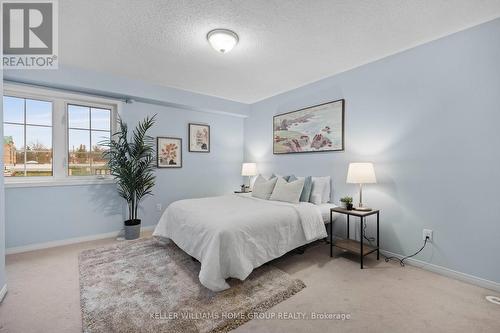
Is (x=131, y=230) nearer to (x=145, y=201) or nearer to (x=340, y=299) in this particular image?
(x=145, y=201)

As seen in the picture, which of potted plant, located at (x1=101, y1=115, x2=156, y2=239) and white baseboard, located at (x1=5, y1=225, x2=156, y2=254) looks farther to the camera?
potted plant, located at (x1=101, y1=115, x2=156, y2=239)

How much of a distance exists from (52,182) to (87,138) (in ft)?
2.58

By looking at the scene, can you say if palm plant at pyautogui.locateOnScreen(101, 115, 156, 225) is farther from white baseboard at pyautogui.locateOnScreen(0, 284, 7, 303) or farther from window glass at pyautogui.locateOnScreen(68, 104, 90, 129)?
white baseboard at pyautogui.locateOnScreen(0, 284, 7, 303)

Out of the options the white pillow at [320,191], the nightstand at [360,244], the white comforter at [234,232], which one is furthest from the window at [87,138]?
the nightstand at [360,244]

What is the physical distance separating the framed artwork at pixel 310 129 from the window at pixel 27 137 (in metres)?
3.60

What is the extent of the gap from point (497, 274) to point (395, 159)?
135 cm

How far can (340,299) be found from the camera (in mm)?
1889

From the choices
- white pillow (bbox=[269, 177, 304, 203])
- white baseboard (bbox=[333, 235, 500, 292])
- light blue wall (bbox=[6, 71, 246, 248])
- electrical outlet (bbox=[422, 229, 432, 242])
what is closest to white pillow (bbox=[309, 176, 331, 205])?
white pillow (bbox=[269, 177, 304, 203])

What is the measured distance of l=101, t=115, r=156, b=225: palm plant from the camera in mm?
3312

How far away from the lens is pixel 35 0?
6.09 feet

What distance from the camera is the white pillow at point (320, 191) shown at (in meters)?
3.17

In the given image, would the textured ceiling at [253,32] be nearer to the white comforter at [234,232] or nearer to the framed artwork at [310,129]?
the framed artwork at [310,129]

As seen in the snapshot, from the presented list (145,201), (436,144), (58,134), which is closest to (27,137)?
(58,134)

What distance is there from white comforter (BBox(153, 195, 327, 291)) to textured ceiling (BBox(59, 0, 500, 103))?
190 cm
